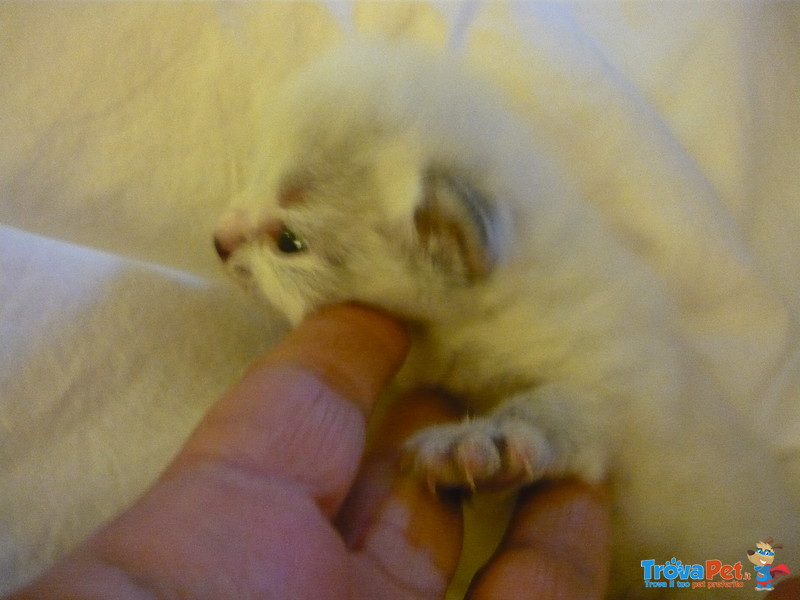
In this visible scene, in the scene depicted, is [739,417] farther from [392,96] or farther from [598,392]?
[392,96]

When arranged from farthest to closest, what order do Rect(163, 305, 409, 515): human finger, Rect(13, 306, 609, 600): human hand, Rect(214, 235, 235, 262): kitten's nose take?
Rect(214, 235, 235, 262): kitten's nose → Rect(163, 305, 409, 515): human finger → Rect(13, 306, 609, 600): human hand

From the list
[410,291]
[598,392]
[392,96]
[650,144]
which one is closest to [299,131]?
[392,96]

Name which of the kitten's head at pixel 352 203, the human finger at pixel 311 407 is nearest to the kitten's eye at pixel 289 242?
the kitten's head at pixel 352 203

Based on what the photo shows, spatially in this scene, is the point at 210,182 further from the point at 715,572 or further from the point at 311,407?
the point at 715,572

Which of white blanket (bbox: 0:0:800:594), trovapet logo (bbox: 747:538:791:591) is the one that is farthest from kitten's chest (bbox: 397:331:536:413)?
trovapet logo (bbox: 747:538:791:591)

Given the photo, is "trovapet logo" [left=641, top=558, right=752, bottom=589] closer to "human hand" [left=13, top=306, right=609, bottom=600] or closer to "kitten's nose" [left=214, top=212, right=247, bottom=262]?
"human hand" [left=13, top=306, right=609, bottom=600]

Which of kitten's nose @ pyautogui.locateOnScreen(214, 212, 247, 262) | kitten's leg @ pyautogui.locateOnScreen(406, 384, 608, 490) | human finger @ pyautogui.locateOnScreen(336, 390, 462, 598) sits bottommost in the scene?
human finger @ pyautogui.locateOnScreen(336, 390, 462, 598)

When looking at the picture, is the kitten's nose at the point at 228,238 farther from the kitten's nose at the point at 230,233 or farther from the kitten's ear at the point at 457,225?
the kitten's ear at the point at 457,225
